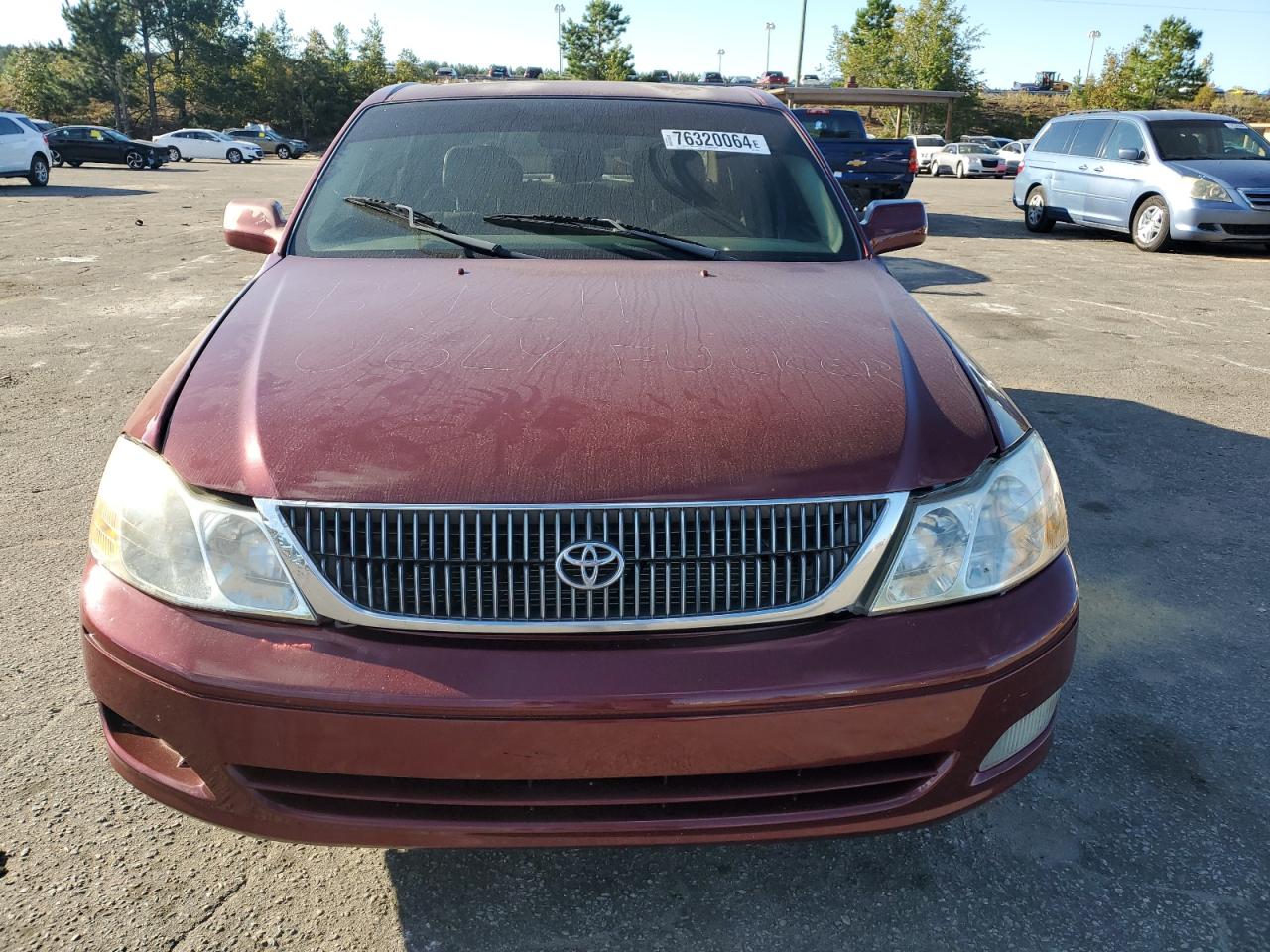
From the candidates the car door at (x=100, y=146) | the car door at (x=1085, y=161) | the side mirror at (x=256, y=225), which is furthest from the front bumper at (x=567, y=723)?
the car door at (x=100, y=146)

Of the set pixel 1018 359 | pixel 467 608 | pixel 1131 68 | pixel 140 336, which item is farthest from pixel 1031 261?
pixel 1131 68

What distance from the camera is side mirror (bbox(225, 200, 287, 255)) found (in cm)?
339

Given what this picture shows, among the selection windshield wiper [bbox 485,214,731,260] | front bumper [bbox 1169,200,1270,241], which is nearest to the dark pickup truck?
front bumper [bbox 1169,200,1270,241]

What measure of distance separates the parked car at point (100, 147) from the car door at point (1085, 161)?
31.3m

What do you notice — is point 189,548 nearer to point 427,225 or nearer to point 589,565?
point 589,565

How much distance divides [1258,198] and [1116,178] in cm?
174

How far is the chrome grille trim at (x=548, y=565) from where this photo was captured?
1.67m

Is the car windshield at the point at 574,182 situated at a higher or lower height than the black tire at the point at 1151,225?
higher

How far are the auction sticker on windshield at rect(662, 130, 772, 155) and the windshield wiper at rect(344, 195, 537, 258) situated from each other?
2.38 feet

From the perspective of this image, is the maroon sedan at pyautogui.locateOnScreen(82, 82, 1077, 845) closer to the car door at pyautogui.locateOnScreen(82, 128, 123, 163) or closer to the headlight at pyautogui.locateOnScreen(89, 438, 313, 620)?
the headlight at pyautogui.locateOnScreen(89, 438, 313, 620)

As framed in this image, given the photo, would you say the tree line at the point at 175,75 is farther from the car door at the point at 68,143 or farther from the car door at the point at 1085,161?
the car door at the point at 1085,161

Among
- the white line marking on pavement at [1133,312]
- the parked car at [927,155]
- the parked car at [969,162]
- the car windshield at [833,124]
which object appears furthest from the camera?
the parked car at [927,155]

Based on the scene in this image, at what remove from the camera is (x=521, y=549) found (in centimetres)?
167

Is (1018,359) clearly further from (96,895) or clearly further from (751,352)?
(96,895)
